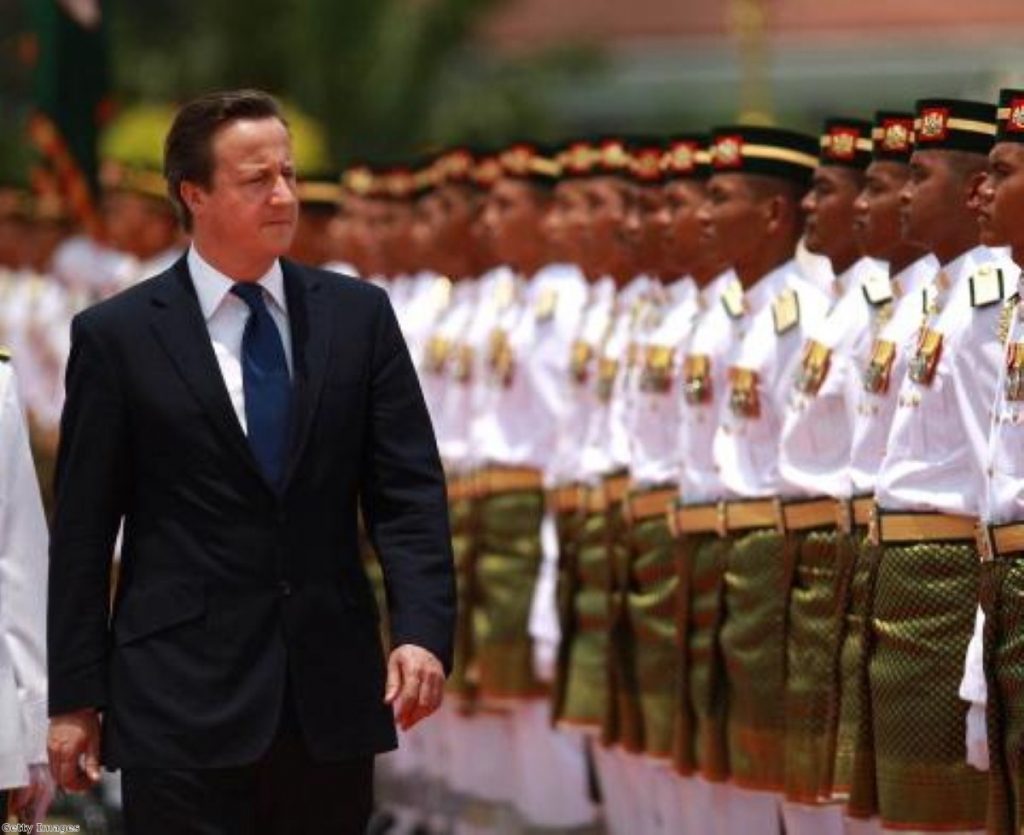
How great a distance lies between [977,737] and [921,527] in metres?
0.69

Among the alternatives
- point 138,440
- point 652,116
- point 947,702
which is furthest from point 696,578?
point 652,116

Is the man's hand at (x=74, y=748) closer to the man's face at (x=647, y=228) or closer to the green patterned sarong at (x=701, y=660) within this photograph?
the green patterned sarong at (x=701, y=660)

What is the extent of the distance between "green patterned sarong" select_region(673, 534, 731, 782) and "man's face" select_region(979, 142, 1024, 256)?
2184 mm


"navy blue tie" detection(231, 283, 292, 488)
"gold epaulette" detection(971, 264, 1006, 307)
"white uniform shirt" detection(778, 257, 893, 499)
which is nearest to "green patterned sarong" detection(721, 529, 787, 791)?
"white uniform shirt" detection(778, 257, 893, 499)

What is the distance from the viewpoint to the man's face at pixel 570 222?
12.0 m

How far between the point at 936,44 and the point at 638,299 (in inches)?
1492

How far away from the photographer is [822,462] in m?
9.25

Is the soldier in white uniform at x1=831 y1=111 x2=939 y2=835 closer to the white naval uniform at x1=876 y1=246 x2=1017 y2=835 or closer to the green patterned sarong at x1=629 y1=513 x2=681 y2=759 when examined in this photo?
the white naval uniform at x1=876 y1=246 x2=1017 y2=835

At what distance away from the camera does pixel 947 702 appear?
836 centimetres

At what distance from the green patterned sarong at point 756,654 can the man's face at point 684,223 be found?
1.11m

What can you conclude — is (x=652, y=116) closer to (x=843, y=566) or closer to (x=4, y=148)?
(x=4, y=148)

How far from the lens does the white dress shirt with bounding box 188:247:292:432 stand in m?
7.02

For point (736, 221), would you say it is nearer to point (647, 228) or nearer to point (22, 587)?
point (647, 228)

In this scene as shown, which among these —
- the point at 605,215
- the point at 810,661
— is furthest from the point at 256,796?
the point at 605,215
